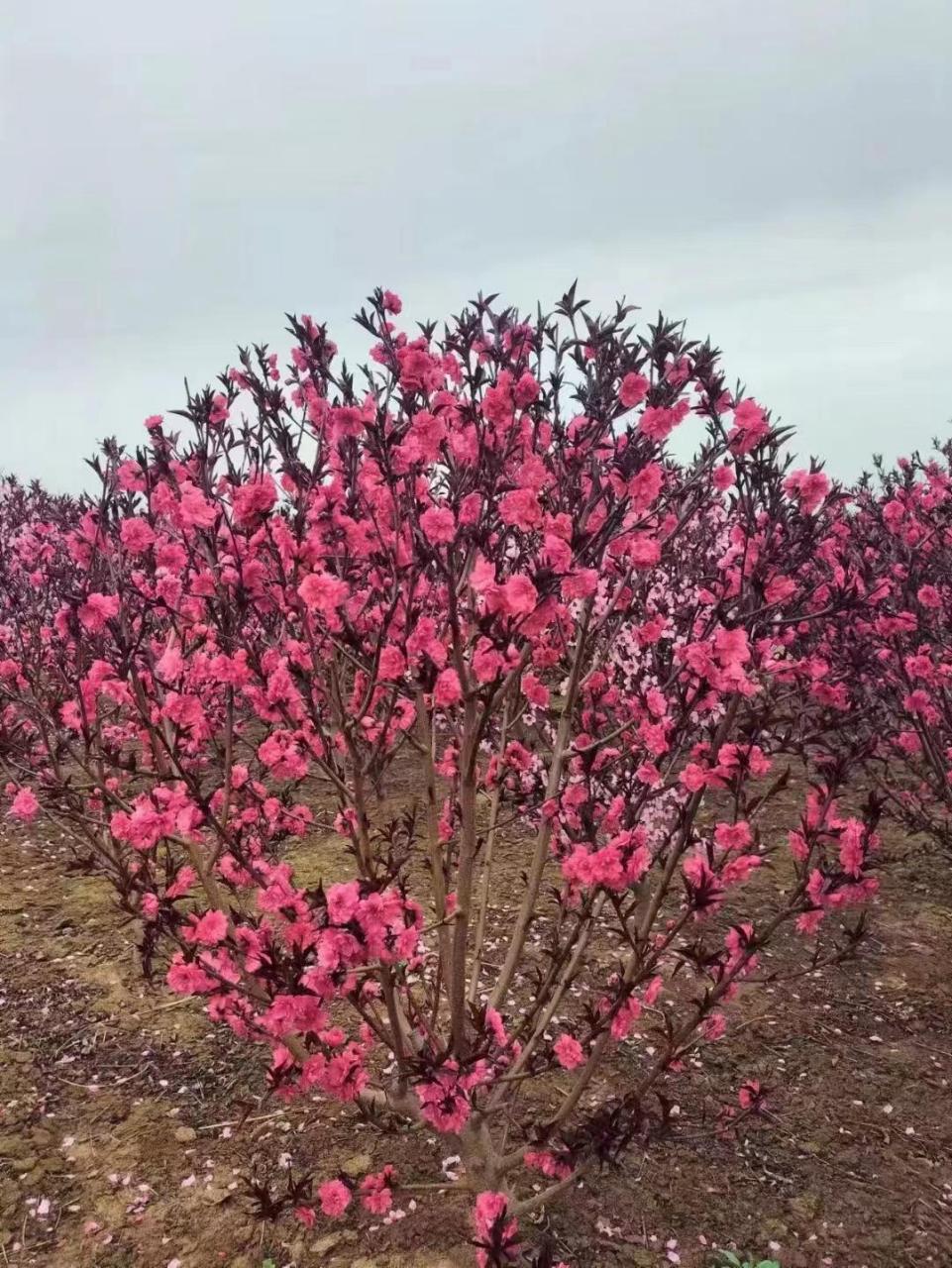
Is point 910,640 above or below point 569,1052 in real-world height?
above

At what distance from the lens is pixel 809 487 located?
350cm

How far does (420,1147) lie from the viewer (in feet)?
14.5

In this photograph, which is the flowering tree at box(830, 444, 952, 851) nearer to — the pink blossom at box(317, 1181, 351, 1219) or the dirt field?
the dirt field

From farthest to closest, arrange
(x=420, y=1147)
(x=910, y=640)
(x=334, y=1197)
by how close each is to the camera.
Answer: (x=910, y=640) → (x=420, y=1147) → (x=334, y=1197)

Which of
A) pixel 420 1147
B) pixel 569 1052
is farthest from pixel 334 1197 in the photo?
pixel 569 1052

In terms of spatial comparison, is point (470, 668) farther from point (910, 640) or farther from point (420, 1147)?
point (910, 640)

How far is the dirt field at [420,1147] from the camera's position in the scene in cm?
379

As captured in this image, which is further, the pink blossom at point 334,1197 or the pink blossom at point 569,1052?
the pink blossom at point 334,1197

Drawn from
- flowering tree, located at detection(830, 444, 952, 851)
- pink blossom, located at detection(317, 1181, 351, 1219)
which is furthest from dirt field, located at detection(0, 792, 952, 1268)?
flowering tree, located at detection(830, 444, 952, 851)

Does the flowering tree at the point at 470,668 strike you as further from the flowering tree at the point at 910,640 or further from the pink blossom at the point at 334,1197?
the flowering tree at the point at 910,640

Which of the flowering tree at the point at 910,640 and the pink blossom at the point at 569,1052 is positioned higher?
the flowering tree at the point at 910,640

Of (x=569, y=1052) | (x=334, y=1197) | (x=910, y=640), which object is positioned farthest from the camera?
(x=910, y=640)

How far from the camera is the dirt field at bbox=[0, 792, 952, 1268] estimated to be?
12.4 ft

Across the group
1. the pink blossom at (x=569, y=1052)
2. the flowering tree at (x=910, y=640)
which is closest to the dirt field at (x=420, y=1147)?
the pink blossom at (x=569, y=1052)
